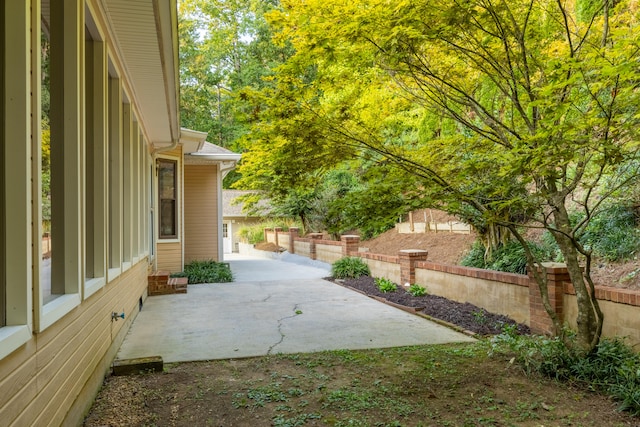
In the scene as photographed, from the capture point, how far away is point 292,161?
4969 millimetres

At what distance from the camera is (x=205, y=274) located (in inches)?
436

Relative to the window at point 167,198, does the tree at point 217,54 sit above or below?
above

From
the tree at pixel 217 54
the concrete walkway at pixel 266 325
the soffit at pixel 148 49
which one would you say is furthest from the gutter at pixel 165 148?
the tree at pixel 217 54

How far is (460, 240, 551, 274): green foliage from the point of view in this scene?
7036mm

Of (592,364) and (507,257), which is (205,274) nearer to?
(507,257)

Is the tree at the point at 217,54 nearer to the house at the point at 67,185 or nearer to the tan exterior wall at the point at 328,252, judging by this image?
the tan exterior wall at the point at 328,252

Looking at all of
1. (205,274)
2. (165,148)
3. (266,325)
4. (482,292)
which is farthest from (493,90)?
(205,274)

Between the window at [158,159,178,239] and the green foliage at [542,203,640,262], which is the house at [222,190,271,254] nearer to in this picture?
the window at [158,159,178,239]

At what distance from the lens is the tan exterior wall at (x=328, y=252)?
531 inches

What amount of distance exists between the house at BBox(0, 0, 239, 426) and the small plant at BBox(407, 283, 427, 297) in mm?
4745

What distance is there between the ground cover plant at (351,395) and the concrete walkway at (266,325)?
1.92ft

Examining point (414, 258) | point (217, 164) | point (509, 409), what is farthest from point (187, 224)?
point (509, 409)

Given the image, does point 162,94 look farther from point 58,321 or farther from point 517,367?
point 517,367

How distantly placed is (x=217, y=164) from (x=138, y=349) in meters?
8.26
